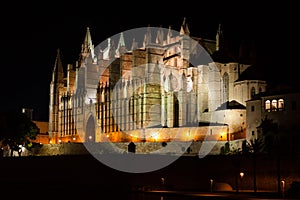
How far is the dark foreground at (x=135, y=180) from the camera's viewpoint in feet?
88.1

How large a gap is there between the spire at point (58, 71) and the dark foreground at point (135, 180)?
3278 cm

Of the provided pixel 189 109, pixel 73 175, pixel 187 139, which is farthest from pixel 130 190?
pixel 189 109

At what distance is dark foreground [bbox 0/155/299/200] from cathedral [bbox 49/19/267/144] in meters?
11.0

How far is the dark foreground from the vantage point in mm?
26859

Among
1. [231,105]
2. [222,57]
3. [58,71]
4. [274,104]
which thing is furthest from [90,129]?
[274,104]

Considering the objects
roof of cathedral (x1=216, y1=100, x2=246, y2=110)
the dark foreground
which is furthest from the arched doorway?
roof of cathedral (x1=216, y1=100, x2=246, y2=110)

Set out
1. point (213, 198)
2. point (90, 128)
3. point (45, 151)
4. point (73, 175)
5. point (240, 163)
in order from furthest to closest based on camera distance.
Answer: point (90, 128) → point (45, 151) → point (73, 175) → point (240, 163) → point (213, 198)

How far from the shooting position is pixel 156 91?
56844 millimetres

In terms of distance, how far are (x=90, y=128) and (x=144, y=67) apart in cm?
1127

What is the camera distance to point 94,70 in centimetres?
7025

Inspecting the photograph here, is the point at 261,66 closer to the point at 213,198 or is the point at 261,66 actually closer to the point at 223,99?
the point at 223,99

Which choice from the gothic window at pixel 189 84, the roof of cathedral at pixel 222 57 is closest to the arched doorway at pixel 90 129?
the gothic window at pixel 189 84

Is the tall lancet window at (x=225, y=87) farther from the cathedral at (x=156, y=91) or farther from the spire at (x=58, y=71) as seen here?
the spire at (x=58, y=71)

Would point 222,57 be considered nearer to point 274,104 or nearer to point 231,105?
point 231,105
